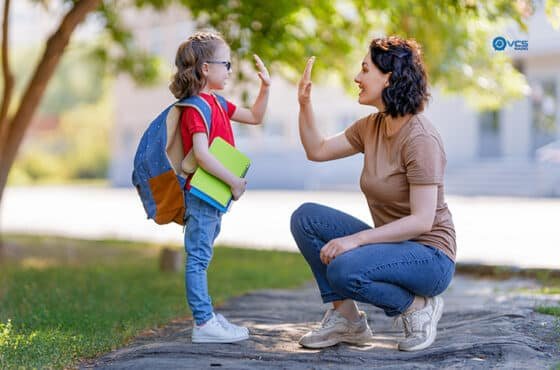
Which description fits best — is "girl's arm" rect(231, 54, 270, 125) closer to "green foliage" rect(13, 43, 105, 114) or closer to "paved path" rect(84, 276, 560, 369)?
"paved path" rect(84, 276, 560, 369)

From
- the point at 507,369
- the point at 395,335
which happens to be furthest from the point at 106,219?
the point at 507,369

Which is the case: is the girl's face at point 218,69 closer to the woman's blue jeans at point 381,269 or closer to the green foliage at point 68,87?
the woman's blue jeans at point 381,269

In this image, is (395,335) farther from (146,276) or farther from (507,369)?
(146,276)

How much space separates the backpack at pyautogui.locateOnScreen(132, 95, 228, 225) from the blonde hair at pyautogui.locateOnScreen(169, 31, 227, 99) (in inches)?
2.9

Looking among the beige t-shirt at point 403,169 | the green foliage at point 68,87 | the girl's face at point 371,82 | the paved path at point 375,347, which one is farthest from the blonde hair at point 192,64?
the green foliage at point 68,87

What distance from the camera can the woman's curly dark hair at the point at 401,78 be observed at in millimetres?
4129

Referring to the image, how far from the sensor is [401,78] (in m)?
4.12

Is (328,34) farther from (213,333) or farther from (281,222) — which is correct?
(281,222)

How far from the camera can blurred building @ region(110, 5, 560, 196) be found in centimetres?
2295

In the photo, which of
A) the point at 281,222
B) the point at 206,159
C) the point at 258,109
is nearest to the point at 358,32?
the point at 258,109

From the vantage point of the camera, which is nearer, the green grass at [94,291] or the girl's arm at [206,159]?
the girl's arm at [206,159]

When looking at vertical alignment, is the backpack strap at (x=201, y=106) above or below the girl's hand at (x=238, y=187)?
above

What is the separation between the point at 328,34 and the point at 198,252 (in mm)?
6027

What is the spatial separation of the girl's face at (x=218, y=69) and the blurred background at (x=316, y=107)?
2365 mm
